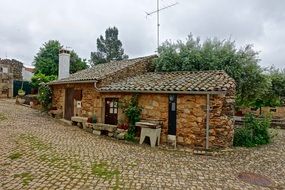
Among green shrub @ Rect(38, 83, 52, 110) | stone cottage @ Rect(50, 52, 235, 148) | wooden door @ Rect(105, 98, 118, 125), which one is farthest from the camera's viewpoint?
green shrub @ Rect(38, 83, 52, 110)

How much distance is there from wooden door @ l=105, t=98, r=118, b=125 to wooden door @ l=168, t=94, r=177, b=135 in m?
3.17

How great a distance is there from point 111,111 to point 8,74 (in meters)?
23.3

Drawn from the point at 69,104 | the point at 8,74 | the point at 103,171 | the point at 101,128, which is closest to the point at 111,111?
the point at 101,128

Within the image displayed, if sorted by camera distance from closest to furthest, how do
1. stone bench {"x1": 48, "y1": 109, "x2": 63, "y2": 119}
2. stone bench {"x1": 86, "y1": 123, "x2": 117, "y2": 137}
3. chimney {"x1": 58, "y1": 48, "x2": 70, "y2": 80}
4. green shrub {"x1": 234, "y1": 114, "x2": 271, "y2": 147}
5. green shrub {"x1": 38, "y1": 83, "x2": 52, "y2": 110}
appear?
green shrub {"x1": 234, "y1": 114, "x2": 271, "y2": 147} < stone bench {"x1": 86, "y1": 123, "x2": 117, "y2": 137} < stone bench {"x1": 48, "y1": 109, "x2": 63, "y2": 119} < green shrub {"x1": 38, "y1": 83, "x2": 52, "y2": 110} < chimney {"x1": 58, "y1": 48, "x2": 70, "y2": 80}

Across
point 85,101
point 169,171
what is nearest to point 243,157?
point 169,171

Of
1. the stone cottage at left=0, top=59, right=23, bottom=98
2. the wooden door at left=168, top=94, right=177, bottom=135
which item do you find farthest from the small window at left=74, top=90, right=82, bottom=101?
the stone cottage at left=0, top=59, right=23, bottom=98

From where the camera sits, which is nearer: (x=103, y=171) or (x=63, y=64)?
(x=103, y=171)

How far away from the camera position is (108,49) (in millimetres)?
46375

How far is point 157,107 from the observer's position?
10055mm

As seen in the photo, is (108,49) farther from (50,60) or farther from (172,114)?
(172,114)

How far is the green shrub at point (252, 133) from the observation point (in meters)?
10.2

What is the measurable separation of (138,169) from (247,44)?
37.8 ft

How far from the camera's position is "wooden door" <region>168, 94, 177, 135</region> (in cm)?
959

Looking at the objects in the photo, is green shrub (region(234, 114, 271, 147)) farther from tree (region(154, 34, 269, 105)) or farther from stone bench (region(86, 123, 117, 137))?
stone bench (region(86, 123, 117, 137))
